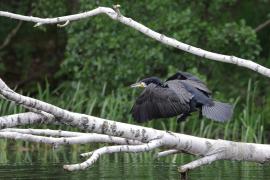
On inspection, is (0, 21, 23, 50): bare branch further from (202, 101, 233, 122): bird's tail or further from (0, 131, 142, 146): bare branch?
(0, 131, 142, 146): bare branch

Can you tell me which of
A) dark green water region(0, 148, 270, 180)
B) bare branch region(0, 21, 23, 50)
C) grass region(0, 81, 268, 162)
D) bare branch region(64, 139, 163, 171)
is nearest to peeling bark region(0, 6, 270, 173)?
bare branch region(64, 139, 163, 171)

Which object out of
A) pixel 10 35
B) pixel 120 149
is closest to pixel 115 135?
pixel 120 149

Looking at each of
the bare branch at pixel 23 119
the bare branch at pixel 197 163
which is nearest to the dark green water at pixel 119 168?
the bare branch at pixel 197 163

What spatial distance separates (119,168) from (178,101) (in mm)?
1173

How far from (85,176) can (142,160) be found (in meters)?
1.74

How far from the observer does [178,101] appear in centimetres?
695

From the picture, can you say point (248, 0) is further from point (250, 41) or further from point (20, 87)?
point (20, 87)

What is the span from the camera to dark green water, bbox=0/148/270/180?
715 cm

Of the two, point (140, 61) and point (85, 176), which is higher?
point (140, 61)

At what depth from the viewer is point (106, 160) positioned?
8.82 meters

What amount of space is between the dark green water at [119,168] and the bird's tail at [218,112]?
514mm

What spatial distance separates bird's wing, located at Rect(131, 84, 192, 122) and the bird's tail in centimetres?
18

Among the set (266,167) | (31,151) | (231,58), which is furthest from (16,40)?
(231,58)

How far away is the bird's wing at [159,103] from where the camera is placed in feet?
22.7
